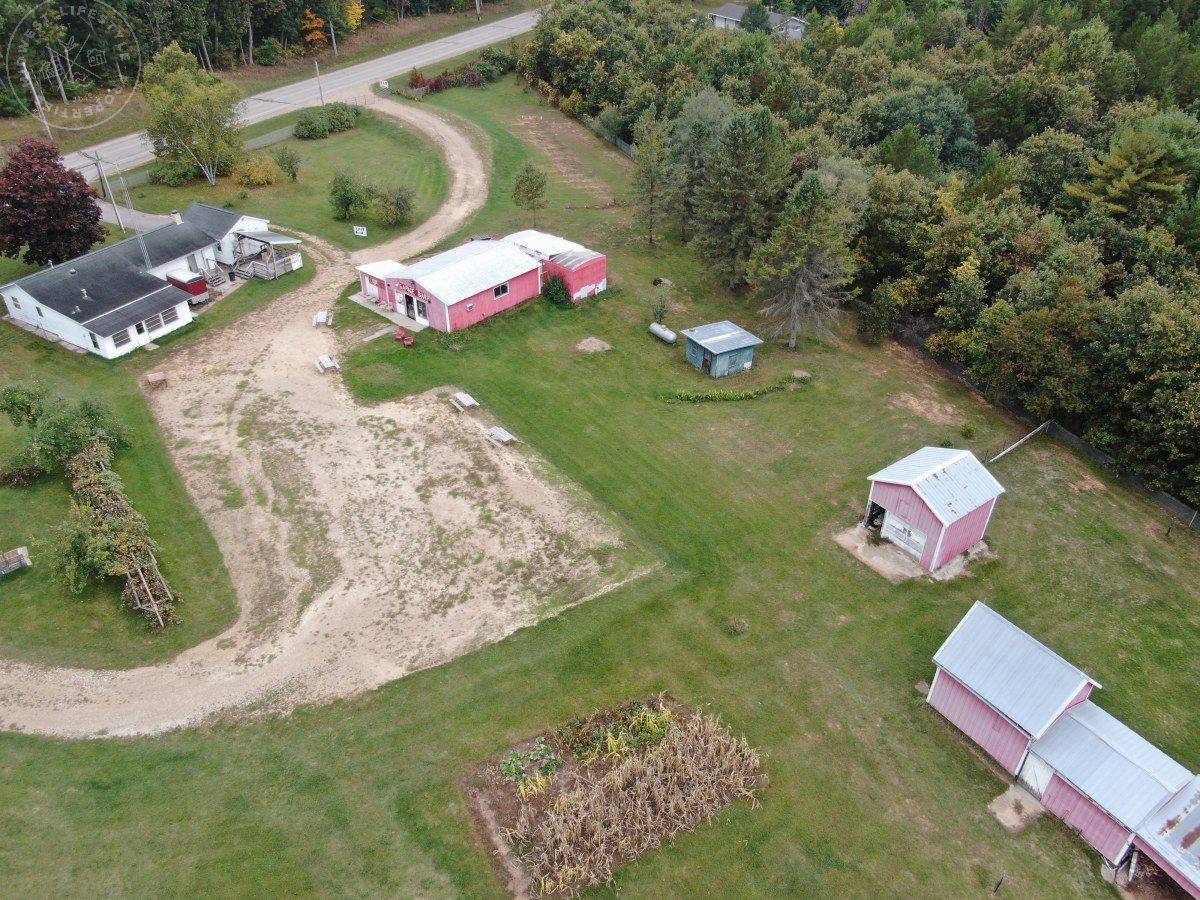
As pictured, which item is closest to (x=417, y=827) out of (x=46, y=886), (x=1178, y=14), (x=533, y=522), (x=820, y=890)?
(x=46, y=886)

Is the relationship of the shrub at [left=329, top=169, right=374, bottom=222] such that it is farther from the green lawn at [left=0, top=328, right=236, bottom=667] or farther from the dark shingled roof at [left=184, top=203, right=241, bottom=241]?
the green lawn at [left=0, top=328, right=236, bottom=667]

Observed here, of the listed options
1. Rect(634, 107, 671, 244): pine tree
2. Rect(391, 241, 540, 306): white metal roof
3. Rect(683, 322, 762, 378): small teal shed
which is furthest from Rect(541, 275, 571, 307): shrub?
Rect(634, 107, 671, 244): pine tree

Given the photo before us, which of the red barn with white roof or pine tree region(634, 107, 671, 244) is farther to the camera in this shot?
pine tree region(634, 107, 671, 244)

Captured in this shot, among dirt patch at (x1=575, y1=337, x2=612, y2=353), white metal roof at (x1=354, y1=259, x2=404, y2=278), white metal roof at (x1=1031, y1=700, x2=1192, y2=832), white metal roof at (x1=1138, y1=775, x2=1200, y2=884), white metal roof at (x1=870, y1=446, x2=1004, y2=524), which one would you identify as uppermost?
white metal roof at (x1=354, y1=259, x2=404, y2=278)

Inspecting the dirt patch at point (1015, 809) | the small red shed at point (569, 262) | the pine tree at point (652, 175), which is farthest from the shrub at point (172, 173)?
the dirt patch at point (1015, 809)

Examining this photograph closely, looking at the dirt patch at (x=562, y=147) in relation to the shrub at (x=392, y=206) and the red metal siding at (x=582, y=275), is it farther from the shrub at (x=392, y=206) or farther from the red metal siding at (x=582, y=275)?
the red metal siding at (x=582, y=275)

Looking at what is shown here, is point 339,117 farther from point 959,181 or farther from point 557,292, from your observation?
point 959,181
